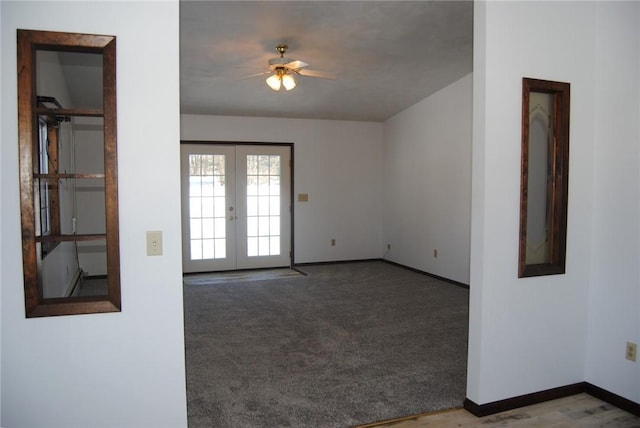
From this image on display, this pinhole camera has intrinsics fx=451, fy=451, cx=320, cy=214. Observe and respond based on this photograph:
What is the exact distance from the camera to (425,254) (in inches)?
274

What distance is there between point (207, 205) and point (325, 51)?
3.41 metres

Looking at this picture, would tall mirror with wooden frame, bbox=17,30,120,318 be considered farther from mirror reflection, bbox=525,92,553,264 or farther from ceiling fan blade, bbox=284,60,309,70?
mirror reflection, bbox=525,92,553,264

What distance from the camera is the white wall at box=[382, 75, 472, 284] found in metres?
6.03

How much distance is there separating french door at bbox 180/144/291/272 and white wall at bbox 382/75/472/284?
182cm

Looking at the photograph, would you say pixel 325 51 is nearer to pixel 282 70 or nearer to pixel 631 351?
pixel 282 70

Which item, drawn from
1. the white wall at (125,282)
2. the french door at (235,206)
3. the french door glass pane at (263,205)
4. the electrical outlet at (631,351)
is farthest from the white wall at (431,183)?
the white wall at (125,282)

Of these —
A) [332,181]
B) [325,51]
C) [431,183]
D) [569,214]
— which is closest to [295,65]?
[325,51]

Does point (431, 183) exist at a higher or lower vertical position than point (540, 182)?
higher

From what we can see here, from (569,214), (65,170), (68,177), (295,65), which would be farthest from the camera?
(65,170)

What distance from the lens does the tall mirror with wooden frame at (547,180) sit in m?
2.89

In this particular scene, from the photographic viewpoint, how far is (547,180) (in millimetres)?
2955

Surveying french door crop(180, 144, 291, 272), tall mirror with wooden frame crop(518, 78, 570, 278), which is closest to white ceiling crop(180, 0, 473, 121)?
french door crop(180, 144, 291, 272)

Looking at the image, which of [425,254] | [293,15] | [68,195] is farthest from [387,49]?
[68,195]

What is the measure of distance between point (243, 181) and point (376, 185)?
2414 millimetres
